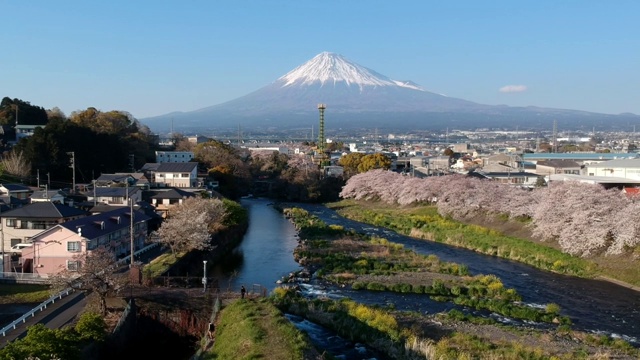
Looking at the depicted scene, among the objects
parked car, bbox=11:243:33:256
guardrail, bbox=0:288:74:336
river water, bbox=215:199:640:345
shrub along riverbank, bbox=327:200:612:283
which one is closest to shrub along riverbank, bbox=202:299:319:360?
guardrail, bbox=0:288:74:336

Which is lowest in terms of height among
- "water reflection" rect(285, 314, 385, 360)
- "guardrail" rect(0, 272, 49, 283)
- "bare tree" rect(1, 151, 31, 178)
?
"water reflection" rect(285, 314, 385, 360)

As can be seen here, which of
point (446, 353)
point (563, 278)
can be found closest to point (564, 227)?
point (563, 278)

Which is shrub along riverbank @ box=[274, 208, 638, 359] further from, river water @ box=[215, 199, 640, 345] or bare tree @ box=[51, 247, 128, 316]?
bare tree @ box=[51, 247, 128, 316]

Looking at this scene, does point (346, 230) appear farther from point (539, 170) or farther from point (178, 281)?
point (539, 170)

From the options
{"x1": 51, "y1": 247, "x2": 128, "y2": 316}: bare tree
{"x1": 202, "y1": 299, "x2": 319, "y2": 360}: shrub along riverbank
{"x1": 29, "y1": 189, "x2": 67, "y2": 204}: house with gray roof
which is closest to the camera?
{"x1": 202, "y1": 299, "x2": 319, "y2": 360}: shrub along riverbank

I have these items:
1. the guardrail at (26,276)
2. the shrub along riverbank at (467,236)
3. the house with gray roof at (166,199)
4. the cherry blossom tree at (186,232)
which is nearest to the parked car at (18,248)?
the guardrail at (26,276)
